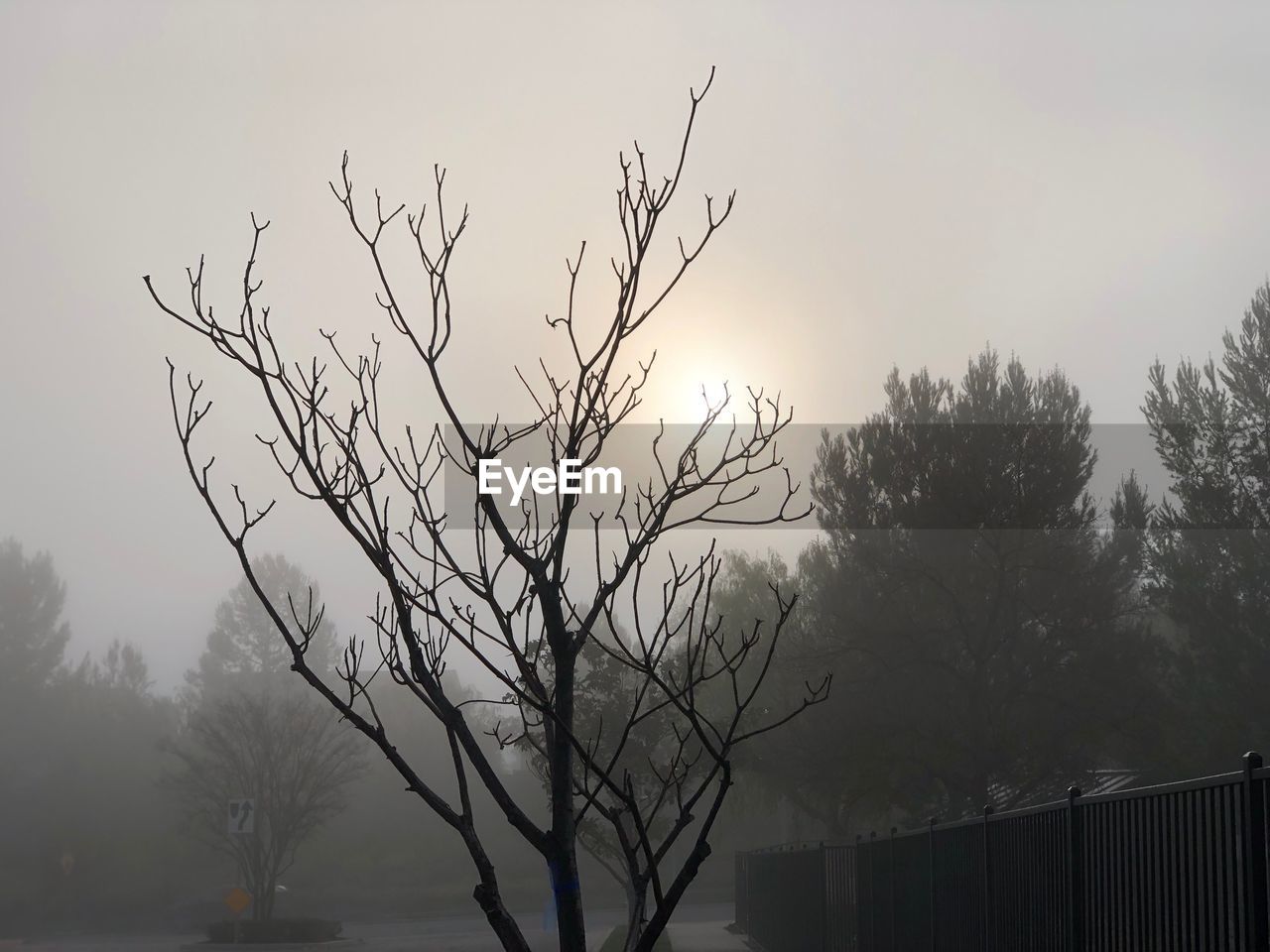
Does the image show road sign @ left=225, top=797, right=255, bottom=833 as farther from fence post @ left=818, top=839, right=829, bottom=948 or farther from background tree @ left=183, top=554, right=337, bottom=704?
background tree @ left=183, top=554, right=337, bottom=704

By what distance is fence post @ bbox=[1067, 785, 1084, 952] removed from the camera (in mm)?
6168

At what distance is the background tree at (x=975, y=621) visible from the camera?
93.9ft

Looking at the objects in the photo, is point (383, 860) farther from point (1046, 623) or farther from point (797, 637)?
point (1046, 623)

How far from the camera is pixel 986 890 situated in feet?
27.3

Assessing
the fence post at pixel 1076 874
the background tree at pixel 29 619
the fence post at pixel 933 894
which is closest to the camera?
the fence post at pixel 1076 874

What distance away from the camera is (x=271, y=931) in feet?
111

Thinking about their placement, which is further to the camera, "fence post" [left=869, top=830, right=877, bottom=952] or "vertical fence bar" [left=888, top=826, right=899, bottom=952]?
"fence post" [left=869, top=830, right=877, bottom=952]

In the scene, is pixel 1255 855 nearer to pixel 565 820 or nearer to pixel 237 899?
pixel 565 820

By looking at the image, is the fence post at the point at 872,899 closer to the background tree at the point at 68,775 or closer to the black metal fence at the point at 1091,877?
the black metal fence at the point at 1091,877

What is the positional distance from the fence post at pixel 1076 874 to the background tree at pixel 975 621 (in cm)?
2333

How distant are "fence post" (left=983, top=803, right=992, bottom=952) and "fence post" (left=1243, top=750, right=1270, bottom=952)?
407cm

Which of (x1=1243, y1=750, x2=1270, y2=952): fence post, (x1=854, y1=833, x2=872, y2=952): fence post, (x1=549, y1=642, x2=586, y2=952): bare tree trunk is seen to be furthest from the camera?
(x1=854, y1=833, x2=872, y2=952): fence post

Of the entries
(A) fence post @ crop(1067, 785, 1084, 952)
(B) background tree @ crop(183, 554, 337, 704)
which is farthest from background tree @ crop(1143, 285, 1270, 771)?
(B) background tree @ crop(183, 554, 337, 704)

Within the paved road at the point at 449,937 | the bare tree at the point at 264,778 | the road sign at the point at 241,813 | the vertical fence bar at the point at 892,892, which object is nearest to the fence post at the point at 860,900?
the vertical fence bar at the point at 892,892
